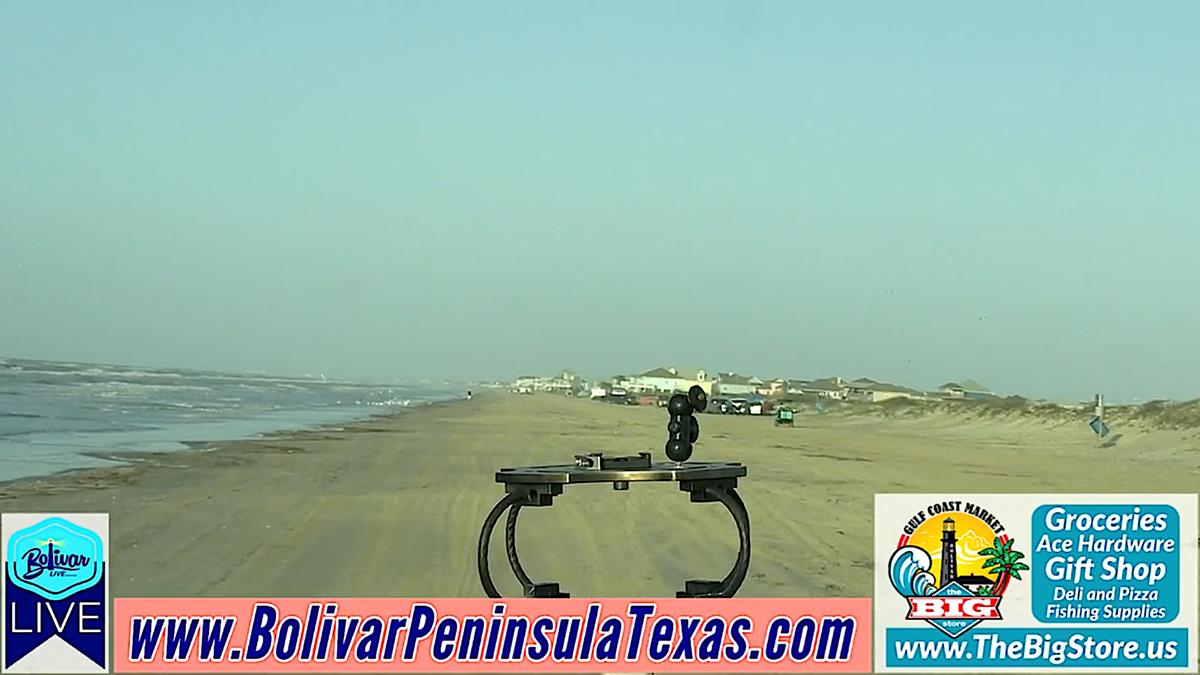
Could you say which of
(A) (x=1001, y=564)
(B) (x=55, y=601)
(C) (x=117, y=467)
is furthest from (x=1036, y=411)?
(B) (x=55, y=601)

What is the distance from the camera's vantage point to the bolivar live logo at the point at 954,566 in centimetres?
673

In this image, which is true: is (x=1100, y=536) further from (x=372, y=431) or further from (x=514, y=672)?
(x=372, y=431)

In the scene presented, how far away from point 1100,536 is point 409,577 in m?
5.44

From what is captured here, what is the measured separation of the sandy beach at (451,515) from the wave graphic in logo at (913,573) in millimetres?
2943

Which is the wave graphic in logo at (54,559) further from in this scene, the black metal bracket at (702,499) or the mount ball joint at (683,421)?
the mount ball joint at (683,421)

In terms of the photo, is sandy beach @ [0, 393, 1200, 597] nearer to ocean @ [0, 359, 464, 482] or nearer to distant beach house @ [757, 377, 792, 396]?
ocean @ [0, 359, 464, 482]

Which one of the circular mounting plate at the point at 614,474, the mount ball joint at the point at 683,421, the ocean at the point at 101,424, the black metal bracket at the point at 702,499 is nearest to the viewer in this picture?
the circular mounting plate at the point at 614,474

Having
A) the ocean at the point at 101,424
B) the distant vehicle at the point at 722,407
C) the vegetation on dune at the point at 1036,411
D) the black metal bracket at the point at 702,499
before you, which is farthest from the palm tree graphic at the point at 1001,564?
the distant vehicle at the point at 722,407

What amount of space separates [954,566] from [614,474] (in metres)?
2.72

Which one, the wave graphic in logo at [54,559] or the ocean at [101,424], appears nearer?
the wave graphic in logo at [54,559]

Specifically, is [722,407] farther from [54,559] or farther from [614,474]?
[614,474]

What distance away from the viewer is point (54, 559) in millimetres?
6930

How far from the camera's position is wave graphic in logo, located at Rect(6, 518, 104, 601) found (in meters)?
6.89

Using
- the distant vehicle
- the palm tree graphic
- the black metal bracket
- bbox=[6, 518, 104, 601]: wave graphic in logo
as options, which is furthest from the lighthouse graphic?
the distant vehicle
